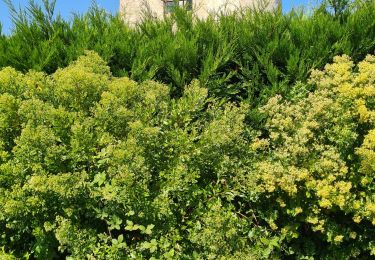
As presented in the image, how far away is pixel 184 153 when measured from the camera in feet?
12.3

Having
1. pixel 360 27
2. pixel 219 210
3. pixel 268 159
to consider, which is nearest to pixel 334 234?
pixel 268 159

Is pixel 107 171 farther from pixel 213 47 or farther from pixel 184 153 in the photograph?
pixel 213 47

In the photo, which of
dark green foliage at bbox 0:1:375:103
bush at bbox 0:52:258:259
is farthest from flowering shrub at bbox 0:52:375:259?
dark green foliage at bbox 0:1:375:103

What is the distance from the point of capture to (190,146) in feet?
12.1

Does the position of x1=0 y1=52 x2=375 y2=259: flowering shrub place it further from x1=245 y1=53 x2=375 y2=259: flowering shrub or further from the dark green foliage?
the dark green foliage

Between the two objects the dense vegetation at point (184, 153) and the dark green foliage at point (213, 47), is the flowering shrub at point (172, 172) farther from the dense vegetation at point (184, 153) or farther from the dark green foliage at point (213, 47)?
the dark green foliage at point (213, 47)

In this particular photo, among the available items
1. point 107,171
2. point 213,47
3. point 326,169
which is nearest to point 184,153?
point 107,171

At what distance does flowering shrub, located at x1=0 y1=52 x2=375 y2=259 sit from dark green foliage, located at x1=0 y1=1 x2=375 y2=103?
553 mm

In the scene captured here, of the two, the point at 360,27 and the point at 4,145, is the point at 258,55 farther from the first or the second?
the point at 4,145

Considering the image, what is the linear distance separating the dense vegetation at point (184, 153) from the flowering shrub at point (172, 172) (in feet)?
0.04

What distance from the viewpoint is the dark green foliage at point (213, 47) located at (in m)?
4.87

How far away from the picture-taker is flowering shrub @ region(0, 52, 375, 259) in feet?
11.0

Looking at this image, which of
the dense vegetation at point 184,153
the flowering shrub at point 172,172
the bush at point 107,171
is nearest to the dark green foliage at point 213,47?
the dense vegetation at point 184,153

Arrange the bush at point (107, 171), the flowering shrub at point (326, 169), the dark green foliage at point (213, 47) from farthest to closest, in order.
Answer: the dark green foliage at point (213, 47) < the flowering shrub at point (326, 169) < the bush at point (107, 171)
